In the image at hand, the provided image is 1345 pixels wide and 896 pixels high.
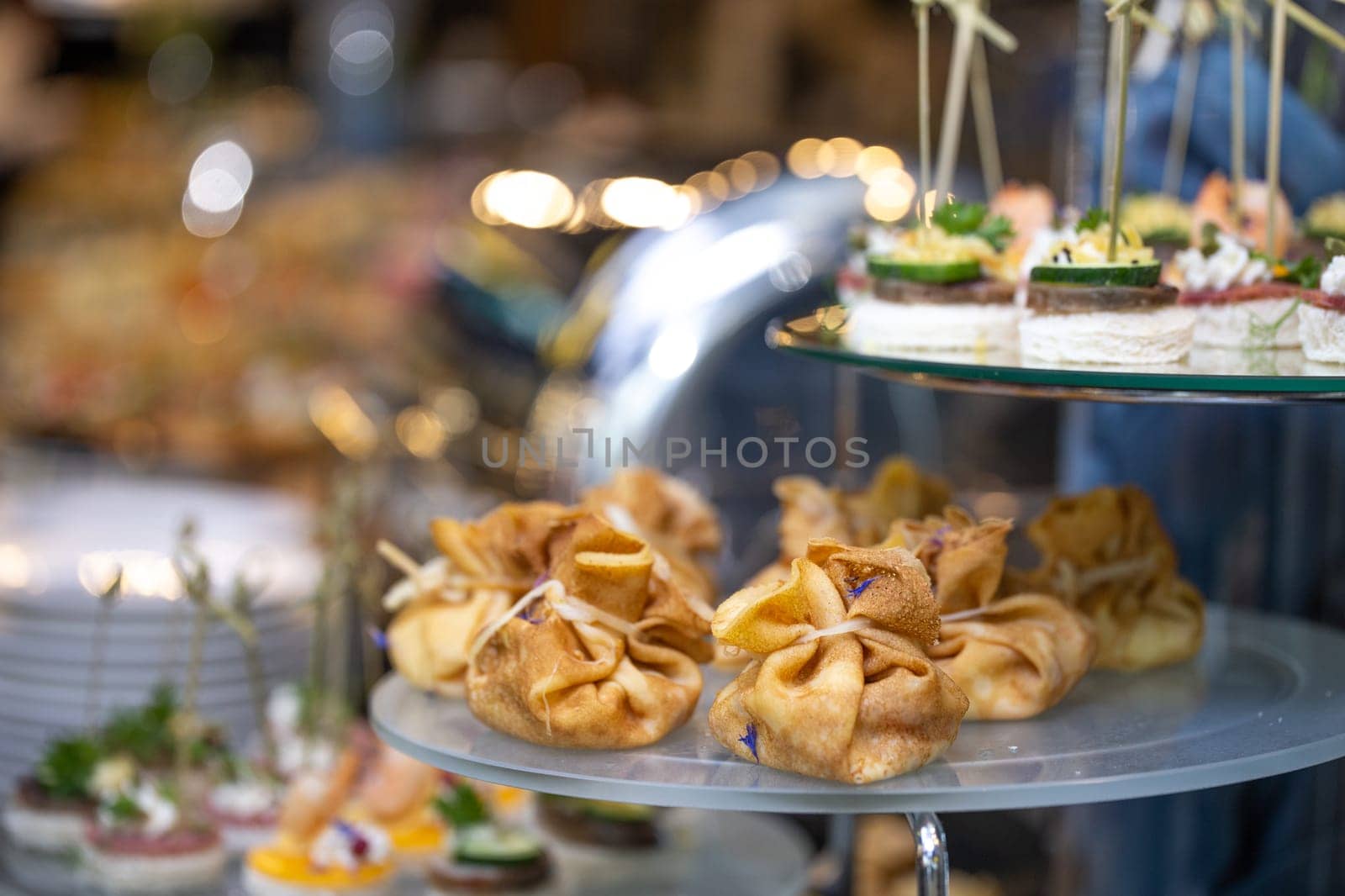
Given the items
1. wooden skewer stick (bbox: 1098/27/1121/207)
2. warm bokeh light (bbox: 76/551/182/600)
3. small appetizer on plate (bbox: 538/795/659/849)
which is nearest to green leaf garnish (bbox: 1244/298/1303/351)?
wooden skewer stick (bbox: 1098/27/1121/207)

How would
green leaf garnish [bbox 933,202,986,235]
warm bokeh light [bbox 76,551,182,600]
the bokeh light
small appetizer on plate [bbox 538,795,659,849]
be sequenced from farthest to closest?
the bokeh light → warm bokeh light [bbox 76,551,182,600] → small appetizer on plate [bbox 538,795,659,849] → green leaf garnish [bbox 933,202,986,235]

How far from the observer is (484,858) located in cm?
163

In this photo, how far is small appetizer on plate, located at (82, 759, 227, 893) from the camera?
5.41 feet

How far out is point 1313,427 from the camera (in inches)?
75.2

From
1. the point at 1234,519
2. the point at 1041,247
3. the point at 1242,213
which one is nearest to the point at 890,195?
the point at 1234,519

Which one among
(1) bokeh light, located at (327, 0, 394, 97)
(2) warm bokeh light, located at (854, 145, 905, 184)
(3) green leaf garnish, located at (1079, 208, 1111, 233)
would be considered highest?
(1) bokeh light, located at (327, 0, 394, 97)

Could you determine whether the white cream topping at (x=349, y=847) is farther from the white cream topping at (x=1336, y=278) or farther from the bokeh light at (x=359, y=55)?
the bokeh light at (x=359, y=55)

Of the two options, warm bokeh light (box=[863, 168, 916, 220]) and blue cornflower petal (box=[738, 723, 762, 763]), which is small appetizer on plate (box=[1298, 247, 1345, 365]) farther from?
A: warm bokeh light (box=[863, 168, 916, 220])

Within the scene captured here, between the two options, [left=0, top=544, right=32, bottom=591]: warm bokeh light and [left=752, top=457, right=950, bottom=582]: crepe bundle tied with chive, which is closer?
[left=752, top=457, right=950, bottom=582]: crepe bundle tied with chive

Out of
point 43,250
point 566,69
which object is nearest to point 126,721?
point 43,250

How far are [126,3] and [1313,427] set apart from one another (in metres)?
3.43

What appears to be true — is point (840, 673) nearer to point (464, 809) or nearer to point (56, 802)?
point (464, 809)

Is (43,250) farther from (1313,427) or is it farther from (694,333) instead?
(1313,427)

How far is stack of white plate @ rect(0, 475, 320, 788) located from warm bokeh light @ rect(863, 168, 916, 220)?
1042 millimetres
